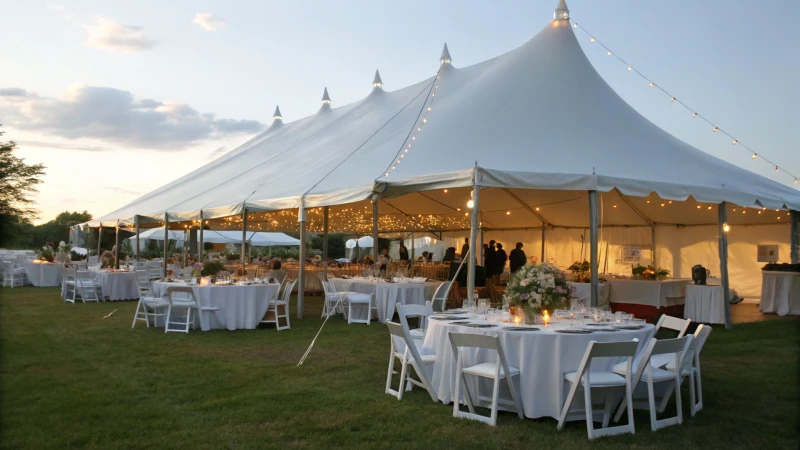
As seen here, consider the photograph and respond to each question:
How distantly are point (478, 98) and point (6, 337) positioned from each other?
8138mm

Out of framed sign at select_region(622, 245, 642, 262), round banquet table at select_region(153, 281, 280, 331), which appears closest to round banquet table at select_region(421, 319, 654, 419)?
round banquet table at select_region(153, 281, 280, 331)

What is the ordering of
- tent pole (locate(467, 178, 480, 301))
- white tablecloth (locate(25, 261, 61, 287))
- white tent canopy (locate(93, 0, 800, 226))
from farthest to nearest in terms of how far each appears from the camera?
white tablecloth (locate(25, 261, 61, 287))
white tent canopy (locate(93, 0, 800, 226))
tent pole (locate(467, 178, 480, 301))

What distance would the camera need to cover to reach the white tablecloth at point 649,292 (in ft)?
37.0

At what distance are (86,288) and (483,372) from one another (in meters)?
12.9

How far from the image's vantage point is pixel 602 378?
4.54m

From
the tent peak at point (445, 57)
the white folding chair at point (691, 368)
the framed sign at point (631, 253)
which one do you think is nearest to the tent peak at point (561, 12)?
the tent peak at point (445, 57)

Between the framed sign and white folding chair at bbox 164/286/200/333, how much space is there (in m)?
10.7

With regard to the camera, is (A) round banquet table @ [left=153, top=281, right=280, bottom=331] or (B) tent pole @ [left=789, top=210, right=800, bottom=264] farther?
(B) tent pole @ [left=789, top=210, right=800, bottom=264]

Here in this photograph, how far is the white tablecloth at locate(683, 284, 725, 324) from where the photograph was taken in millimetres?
10305

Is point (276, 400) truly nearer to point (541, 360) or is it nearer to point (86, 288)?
point (541, 360)

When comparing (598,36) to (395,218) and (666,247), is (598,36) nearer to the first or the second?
(666,247)

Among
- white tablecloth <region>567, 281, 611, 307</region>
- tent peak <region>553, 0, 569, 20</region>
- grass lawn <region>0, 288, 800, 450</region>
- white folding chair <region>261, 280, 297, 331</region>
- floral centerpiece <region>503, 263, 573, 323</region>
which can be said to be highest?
tent peak <region>553, 0, 569, 20</region>

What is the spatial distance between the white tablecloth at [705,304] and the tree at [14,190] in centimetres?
973

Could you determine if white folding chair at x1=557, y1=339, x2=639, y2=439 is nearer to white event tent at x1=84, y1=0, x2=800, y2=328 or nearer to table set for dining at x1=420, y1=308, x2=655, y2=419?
table set for dining at x1=420, y1=308, x2=655, y2=419
